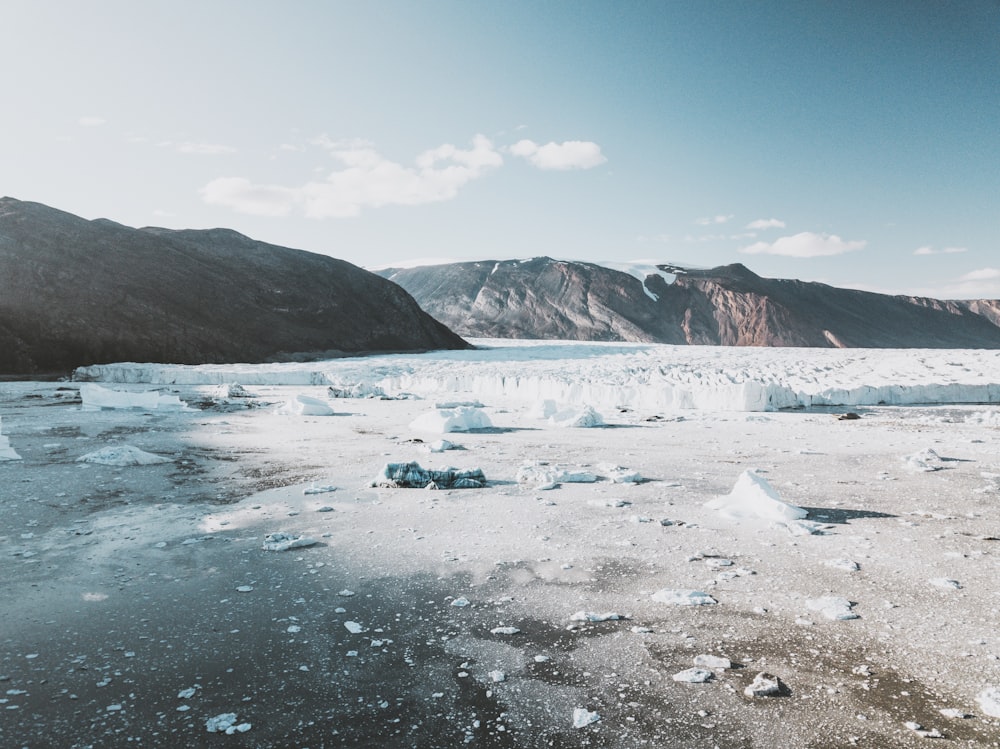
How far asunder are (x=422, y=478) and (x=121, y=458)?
4.36 meters

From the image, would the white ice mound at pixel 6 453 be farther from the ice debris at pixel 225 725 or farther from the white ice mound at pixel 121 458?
the ice debris at pixel 225 725

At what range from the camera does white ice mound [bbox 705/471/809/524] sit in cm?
519

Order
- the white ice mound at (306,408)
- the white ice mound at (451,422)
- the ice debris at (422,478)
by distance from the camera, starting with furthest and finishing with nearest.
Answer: the white ice mound at (306,408) → the white ice mound at (451,422) → the ice debris at (422,478)

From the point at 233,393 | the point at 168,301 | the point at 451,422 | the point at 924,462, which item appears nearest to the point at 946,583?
the point at 924,462

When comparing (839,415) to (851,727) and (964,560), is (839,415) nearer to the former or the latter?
(964,560)

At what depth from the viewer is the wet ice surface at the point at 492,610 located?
2.39 metres

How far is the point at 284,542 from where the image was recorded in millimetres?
4547

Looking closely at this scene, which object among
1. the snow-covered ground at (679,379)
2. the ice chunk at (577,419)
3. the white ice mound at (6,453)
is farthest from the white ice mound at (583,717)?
the snow-covered ground at (679,379)

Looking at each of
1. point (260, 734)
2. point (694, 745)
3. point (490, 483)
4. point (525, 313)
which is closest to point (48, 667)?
point (260, 734)

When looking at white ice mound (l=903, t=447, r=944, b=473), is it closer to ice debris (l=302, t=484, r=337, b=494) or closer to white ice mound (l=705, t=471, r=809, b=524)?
white ice mound (l=705, t=471, r=809, b=524)

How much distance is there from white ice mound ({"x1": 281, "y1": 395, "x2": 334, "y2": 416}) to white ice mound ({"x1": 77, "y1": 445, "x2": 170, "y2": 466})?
580cm

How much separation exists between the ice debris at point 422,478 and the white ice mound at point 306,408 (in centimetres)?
776

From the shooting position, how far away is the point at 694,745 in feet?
7.26

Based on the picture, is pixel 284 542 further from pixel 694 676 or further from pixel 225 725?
pixel 694 676
